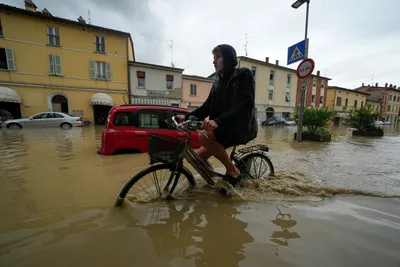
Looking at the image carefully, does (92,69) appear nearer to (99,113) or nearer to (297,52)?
(99,113)

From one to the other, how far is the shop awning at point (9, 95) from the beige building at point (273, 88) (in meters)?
26.3

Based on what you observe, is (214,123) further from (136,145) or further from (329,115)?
(329,115)

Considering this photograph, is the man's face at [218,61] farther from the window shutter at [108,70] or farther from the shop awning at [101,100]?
the window shutter at [108,70]

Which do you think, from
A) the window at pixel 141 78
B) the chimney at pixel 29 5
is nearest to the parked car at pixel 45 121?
the window at pixel 141 78

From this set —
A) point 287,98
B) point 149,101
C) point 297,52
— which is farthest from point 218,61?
point 287,98

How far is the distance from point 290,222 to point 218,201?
0.87 m

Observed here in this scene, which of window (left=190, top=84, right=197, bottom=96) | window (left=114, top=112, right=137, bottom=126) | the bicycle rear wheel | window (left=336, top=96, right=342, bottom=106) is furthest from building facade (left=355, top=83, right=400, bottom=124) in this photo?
window (left=114, top=112, right=137, bottom=126)

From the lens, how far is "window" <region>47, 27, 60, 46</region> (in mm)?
17078

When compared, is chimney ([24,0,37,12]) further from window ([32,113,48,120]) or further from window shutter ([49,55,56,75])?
window ([32,113,48,120])

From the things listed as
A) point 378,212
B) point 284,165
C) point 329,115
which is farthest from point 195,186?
point 329,115

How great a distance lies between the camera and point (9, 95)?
1522cm

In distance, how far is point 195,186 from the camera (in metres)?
2.71

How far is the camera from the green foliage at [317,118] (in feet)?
27.5

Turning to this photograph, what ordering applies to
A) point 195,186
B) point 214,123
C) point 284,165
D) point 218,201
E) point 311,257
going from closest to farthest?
1. point 311,257
2. point 214,123
3. point 218,201
4. point 195,186
5. point 284,165
